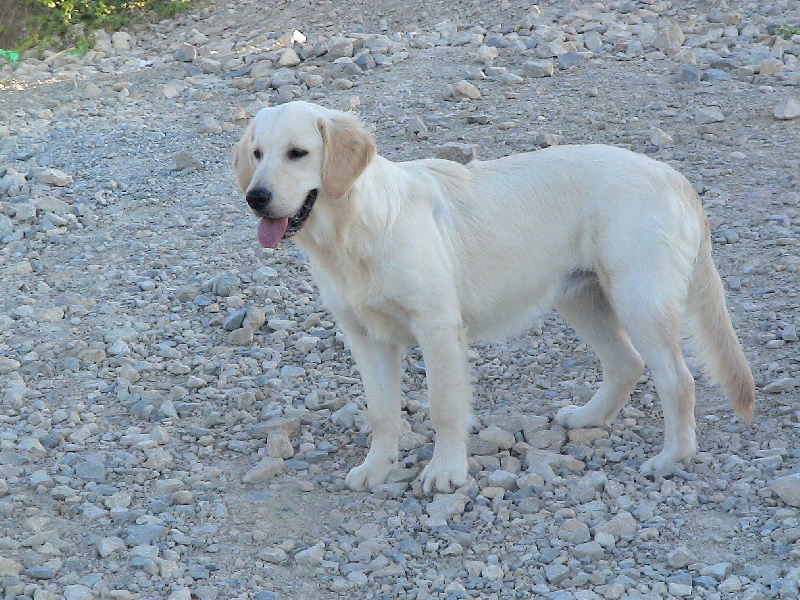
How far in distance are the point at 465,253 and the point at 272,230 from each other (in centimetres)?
86

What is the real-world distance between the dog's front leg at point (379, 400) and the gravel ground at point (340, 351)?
4.5 inches

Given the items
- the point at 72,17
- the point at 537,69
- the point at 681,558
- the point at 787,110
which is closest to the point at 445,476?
A: the point at 681,558

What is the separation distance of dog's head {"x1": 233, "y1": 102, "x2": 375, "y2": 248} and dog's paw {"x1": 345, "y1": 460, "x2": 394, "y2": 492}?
104 centimetres

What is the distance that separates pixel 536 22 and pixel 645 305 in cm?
588

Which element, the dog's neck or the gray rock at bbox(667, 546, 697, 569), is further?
the dog's neck

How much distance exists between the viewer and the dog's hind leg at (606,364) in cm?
473

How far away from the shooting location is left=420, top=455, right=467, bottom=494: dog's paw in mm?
4230

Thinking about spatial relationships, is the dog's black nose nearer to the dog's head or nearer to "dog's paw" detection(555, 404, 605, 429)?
the dog's head

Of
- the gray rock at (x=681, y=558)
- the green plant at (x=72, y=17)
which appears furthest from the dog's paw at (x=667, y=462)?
the green plant at (x=72, y=17)

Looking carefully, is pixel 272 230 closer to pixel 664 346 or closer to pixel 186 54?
pixel 664 346

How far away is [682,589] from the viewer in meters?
3.43

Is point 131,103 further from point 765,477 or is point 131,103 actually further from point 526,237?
point 765,477

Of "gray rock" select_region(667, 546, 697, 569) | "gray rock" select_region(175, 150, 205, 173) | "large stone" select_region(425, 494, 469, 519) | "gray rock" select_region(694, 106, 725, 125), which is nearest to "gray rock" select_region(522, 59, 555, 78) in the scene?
"gray rock" select_region(694, 106, 725, 125)

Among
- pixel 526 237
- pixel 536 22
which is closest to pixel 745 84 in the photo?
pixel 536 22
